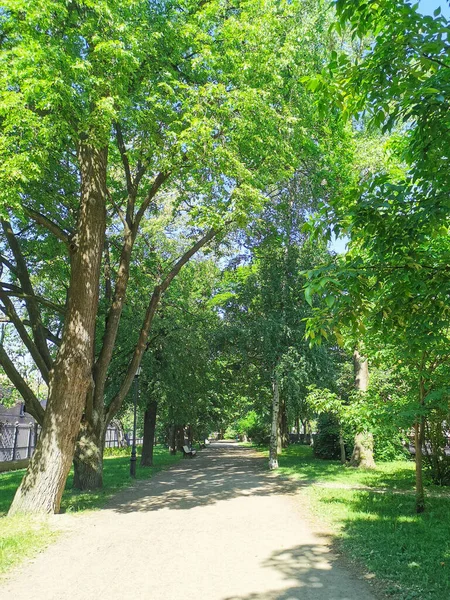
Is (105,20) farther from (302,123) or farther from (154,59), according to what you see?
(302,123)

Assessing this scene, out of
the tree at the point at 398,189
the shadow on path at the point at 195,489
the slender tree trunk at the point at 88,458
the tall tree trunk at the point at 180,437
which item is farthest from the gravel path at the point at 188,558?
the tall tree trunk at the point at 180,437

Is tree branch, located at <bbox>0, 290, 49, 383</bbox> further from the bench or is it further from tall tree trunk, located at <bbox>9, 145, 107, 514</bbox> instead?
the bench

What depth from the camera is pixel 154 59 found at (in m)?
10.3

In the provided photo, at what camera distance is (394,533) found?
6910mm

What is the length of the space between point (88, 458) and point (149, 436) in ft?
31.9

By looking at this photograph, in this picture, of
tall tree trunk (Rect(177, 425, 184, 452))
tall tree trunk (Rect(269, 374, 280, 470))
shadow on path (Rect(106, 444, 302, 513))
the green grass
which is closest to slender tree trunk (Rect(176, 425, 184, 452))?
tall tree trunk (Rect(177, 425, 184, 452))

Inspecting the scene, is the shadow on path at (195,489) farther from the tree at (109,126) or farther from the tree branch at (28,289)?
the tree branch at (28,289)

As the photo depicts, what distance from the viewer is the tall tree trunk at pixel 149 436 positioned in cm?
2048

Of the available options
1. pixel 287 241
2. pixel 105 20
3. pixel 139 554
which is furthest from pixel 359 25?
pixel 287 241

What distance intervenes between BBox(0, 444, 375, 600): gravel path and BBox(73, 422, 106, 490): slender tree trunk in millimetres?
1692

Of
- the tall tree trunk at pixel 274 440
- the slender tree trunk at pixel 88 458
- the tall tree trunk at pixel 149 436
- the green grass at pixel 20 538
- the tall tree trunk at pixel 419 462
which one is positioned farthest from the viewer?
the tall tree trunk at pixel 149 436

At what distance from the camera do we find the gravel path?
4805 mm

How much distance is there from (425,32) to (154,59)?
25.7 ft

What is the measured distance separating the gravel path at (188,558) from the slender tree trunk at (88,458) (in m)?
1.69
